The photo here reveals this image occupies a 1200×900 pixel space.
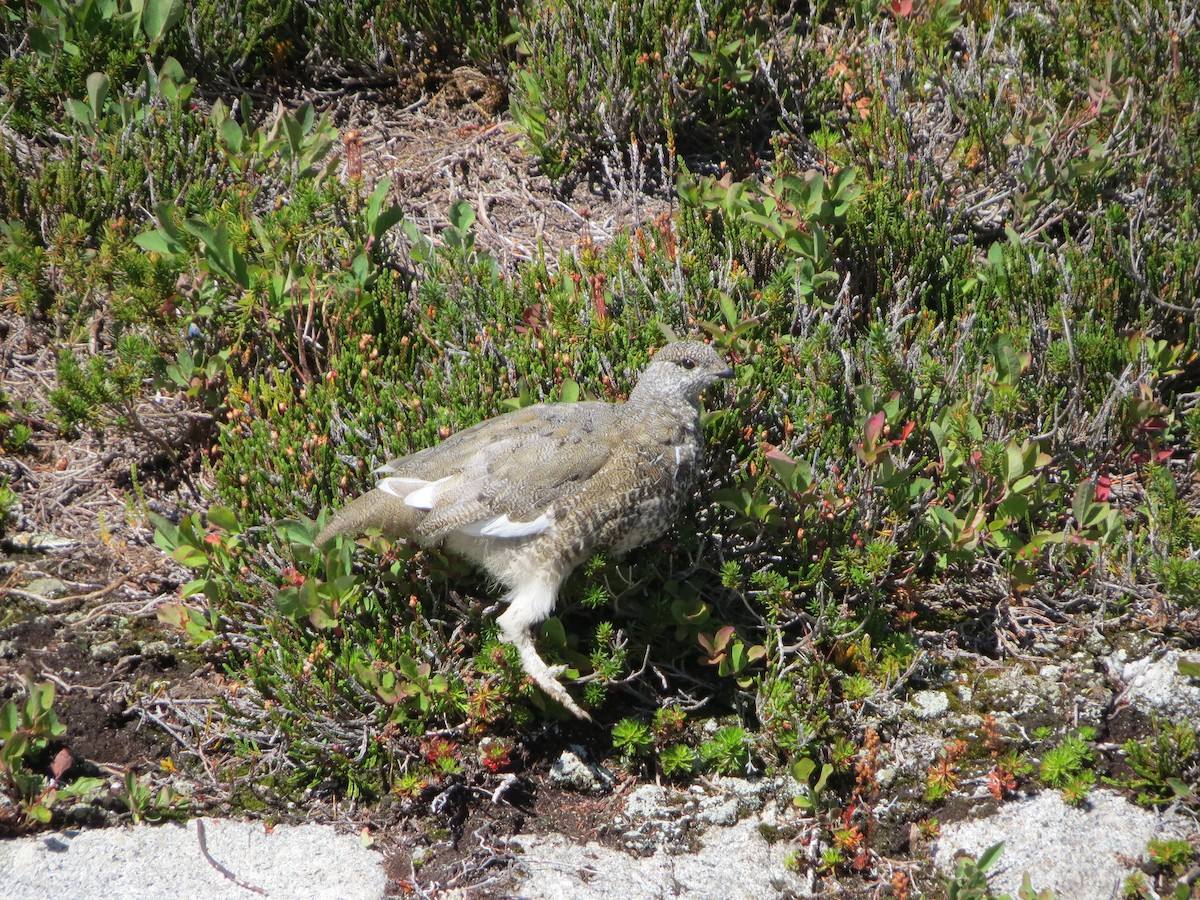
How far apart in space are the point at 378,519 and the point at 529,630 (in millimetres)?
595

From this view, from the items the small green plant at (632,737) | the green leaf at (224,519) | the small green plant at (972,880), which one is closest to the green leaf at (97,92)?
the green leaf at (224,519)

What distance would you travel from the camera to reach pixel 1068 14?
5.37 meters

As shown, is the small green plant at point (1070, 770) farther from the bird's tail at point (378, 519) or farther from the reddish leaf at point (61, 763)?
the reddish leaf at point (61, 763)

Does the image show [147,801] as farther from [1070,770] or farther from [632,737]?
[1070,770]

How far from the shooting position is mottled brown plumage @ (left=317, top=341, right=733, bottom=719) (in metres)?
3.35

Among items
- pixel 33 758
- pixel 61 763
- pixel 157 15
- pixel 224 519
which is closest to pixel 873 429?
pixel 224 519

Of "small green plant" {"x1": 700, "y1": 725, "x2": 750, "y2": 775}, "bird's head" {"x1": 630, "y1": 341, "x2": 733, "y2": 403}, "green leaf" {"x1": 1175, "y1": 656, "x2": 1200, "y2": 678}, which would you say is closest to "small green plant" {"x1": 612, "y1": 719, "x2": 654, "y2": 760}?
"small green plant" {"x1": 700, "y1": 725, "x2": 750, "y2": 775}

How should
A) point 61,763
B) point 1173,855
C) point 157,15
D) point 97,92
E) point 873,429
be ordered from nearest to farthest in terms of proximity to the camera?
point 1173,855, point 61,763, point 873,429, point 97,92, point 157,15

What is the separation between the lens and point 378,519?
3375mm

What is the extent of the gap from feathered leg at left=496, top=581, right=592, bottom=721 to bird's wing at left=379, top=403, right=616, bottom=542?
0.19 m

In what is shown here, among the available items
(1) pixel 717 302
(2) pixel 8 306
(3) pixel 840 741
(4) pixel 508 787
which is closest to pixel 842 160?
(1) pixel 717 302

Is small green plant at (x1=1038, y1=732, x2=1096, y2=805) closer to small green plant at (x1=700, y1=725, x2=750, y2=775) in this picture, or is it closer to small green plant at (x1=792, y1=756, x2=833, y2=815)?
small green plant at (x1=792, y1=756, x2=833, y2=815)

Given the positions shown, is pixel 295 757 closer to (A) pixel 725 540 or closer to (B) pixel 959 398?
(A) pixel 725 540

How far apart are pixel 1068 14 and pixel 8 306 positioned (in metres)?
5.23
